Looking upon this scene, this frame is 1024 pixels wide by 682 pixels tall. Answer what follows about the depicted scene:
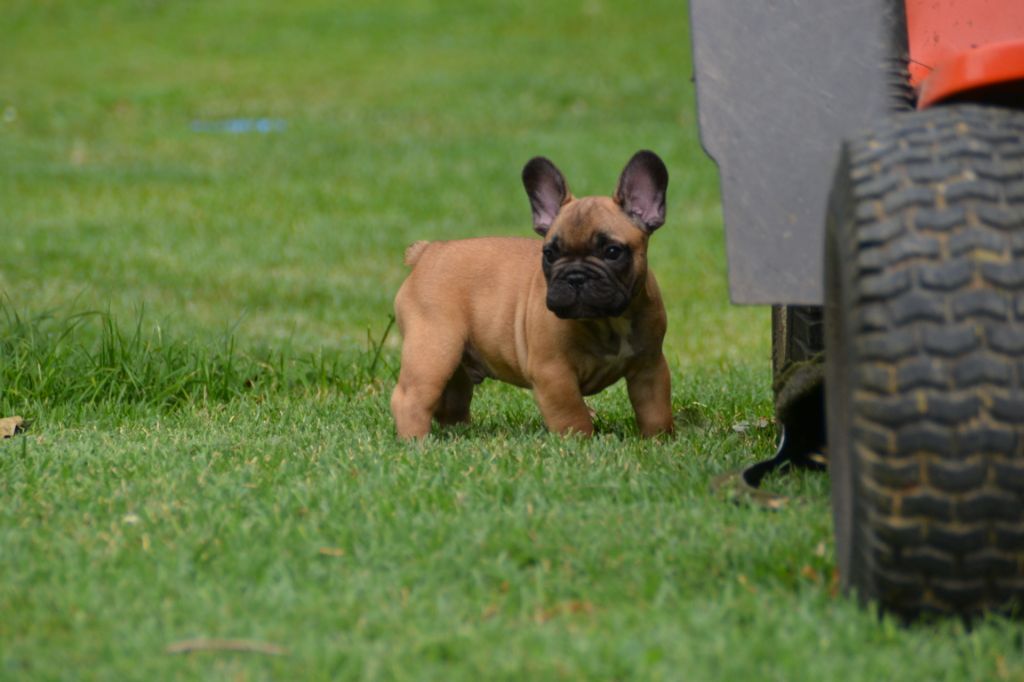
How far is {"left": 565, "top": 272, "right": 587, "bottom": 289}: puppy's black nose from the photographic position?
5.00 meters

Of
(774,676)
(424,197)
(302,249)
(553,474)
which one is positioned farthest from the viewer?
(424,197)

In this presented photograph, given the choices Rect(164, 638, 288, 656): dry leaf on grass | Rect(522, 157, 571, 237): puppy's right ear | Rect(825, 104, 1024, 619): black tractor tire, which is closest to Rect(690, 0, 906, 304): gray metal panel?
Rect(825, 104, 1024, 619): black tractor tire

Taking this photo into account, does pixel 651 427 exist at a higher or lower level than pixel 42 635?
lower

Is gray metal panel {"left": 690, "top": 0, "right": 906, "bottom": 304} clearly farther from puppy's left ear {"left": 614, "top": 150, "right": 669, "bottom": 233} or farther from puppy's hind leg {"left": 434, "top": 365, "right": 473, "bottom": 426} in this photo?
puppy's hind leg {"left": 434, "top": 365, "right": 473, "bottom": 426}

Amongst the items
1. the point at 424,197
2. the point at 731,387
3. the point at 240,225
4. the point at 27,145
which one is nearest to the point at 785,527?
the point at 731,387

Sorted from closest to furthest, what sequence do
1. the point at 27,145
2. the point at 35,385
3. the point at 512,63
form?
the point at 35,385, the point at 27,145, the point at 512,63

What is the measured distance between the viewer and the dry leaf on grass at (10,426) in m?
5.44

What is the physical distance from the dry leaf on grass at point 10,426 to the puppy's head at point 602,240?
6.37ft

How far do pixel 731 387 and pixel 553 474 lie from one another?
7.01ft

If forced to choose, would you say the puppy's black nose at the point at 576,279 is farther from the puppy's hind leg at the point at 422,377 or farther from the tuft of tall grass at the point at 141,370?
the tuft of tall grass at the point at 141,370

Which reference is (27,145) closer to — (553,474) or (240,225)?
(240,225)

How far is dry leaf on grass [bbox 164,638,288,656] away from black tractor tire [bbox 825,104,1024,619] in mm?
1165

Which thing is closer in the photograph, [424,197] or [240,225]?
[240,225]

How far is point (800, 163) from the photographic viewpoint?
375 cm
